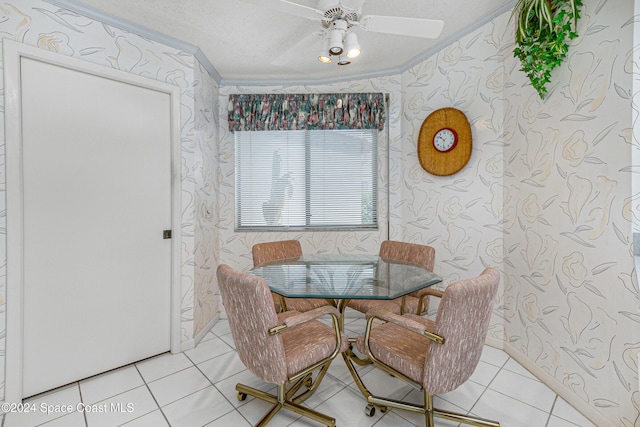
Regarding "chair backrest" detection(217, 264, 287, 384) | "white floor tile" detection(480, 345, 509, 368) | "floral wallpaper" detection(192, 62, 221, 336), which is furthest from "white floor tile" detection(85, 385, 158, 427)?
"white floor tile" detection(480, 345, 509, 368)

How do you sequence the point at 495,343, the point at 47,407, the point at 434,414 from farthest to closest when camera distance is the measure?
the point at 495,343 → the point at 47,407 → the point at 434,414

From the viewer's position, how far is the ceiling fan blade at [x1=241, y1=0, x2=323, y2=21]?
1445 mm

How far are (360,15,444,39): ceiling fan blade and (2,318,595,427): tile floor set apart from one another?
222 cm

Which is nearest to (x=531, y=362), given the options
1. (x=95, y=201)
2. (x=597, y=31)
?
(x=597, y=31)

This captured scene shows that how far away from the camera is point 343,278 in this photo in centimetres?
183

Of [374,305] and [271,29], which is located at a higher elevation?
[271,29]

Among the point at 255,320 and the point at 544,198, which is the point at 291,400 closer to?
the point at 255,320

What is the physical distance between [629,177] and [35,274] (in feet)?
11.3

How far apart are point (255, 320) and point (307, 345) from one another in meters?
0.38

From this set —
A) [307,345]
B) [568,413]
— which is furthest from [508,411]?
[307,345]

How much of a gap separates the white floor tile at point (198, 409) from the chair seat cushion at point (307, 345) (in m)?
0.60

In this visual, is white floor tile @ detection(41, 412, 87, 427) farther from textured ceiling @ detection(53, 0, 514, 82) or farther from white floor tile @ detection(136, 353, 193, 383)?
textured ceiling @ detection(53, 0, 514, 82)

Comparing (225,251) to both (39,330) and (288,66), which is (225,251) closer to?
(39,330)

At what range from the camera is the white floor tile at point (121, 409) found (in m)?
1.61
